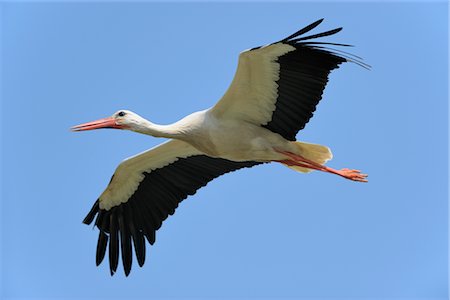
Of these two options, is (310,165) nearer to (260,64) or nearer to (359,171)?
(359,171)

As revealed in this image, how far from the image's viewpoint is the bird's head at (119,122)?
25.2 ft

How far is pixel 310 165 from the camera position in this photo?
778 centimetres

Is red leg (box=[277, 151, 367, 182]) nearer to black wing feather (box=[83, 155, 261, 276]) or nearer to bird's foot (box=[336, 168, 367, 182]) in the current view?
bird's foot (box=[336, 168, 367, 182])

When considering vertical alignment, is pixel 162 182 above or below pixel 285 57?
below

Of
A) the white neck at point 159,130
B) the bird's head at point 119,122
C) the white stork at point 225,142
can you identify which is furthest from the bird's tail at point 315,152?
the bird's head at point 119,122

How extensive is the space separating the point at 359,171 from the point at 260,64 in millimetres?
1658

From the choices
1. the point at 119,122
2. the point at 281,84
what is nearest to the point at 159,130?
the point at 119,122

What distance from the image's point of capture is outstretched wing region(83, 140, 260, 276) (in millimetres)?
8406

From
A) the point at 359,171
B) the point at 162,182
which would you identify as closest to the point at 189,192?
the point at 162,182

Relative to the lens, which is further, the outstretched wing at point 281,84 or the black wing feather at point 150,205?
the black wing feather at point 150,205

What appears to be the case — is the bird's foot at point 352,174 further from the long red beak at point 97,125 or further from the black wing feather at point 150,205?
the long red beak at point 97,125

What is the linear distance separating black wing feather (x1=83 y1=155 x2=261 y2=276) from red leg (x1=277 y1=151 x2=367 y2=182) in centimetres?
75

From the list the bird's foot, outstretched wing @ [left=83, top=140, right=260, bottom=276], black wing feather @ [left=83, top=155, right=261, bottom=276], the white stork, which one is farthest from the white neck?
the bird's foot

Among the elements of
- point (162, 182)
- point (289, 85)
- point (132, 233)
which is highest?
point (289, 85)
